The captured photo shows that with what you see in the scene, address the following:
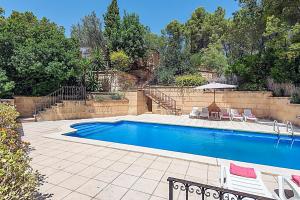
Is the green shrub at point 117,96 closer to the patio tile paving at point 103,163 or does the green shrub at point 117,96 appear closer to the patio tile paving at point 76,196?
the patio tile paving at point 103,163

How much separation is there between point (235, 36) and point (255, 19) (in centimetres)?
332

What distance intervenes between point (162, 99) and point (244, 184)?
1256 centimetres

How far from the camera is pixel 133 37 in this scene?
19.6m

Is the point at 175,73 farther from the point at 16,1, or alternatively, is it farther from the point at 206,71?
the point at 16,1

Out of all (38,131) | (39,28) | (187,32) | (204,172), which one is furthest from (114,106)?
(187,32)

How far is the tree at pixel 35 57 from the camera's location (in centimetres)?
1047

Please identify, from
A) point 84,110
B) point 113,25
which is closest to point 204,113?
point 84,110

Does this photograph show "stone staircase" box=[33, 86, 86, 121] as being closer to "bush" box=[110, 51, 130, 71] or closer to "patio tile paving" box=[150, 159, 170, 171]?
"bush" box=[110, 51, 130, 71]

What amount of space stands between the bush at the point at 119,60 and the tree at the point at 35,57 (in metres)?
6.13

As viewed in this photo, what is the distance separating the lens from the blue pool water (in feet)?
22.5

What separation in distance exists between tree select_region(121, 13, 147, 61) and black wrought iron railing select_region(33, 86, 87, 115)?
7973 mm

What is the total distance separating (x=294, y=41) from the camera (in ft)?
34.9

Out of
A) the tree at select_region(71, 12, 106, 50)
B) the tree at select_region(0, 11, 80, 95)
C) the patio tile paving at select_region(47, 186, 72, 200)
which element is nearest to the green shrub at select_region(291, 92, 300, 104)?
the patio tile paving at select_region(47, 186, 72, 200)

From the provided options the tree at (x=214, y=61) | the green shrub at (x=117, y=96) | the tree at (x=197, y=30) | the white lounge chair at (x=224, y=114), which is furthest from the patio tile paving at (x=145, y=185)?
the tree at (x=197, y=30)
